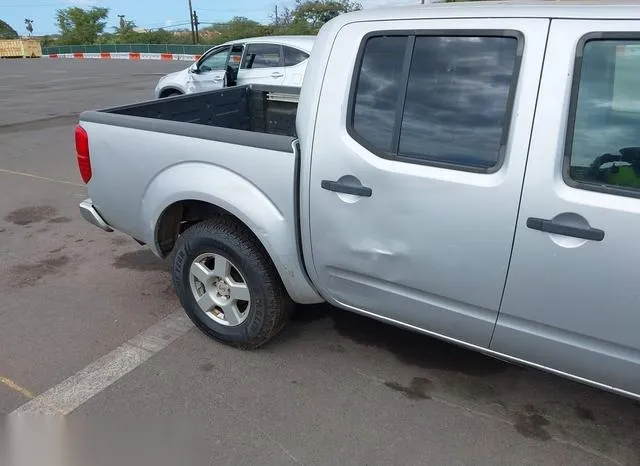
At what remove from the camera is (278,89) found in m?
4.61

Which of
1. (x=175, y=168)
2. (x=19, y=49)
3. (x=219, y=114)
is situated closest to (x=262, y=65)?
(x=219, y=114)

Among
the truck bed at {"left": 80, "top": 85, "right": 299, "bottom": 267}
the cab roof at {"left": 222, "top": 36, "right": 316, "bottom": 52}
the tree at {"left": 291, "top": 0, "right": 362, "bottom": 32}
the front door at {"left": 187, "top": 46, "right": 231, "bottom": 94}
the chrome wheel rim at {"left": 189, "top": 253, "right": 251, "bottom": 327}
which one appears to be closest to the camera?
the truck bed at {"left": 80, "top": 85, "right": 299, "bottom": 267}

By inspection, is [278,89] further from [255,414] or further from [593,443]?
[593,443]

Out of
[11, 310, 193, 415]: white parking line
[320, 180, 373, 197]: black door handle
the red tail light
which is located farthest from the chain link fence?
[320, 180, 373, 197]: black door handle

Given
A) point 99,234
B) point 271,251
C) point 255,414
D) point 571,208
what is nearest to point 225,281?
point 271,251

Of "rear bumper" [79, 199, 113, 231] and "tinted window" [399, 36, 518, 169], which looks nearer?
"tinted window" [399, 36, 518, 169]

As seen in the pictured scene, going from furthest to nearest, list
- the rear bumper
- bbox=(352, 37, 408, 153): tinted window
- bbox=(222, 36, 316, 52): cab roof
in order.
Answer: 1. bbox=(222, 36, 316, 52): cab roof
2. the rear bumper
3. bbox=(352, 37, 408, 153): tinted window

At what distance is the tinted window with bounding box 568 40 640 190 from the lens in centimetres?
196

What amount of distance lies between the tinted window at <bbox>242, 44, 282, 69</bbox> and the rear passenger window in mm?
7672

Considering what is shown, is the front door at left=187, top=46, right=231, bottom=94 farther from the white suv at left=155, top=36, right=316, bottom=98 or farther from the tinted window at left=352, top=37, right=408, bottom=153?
the tinted window at left=352, top=37, right=408, bottom=153

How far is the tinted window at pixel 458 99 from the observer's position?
2164mm

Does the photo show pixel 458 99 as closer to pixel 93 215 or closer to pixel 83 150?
pixel 83 150

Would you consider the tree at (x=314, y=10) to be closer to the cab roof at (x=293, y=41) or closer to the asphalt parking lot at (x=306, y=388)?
the cab roof at (x=293, y=41)

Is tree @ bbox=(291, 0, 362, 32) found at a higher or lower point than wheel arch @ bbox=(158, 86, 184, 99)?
higher
